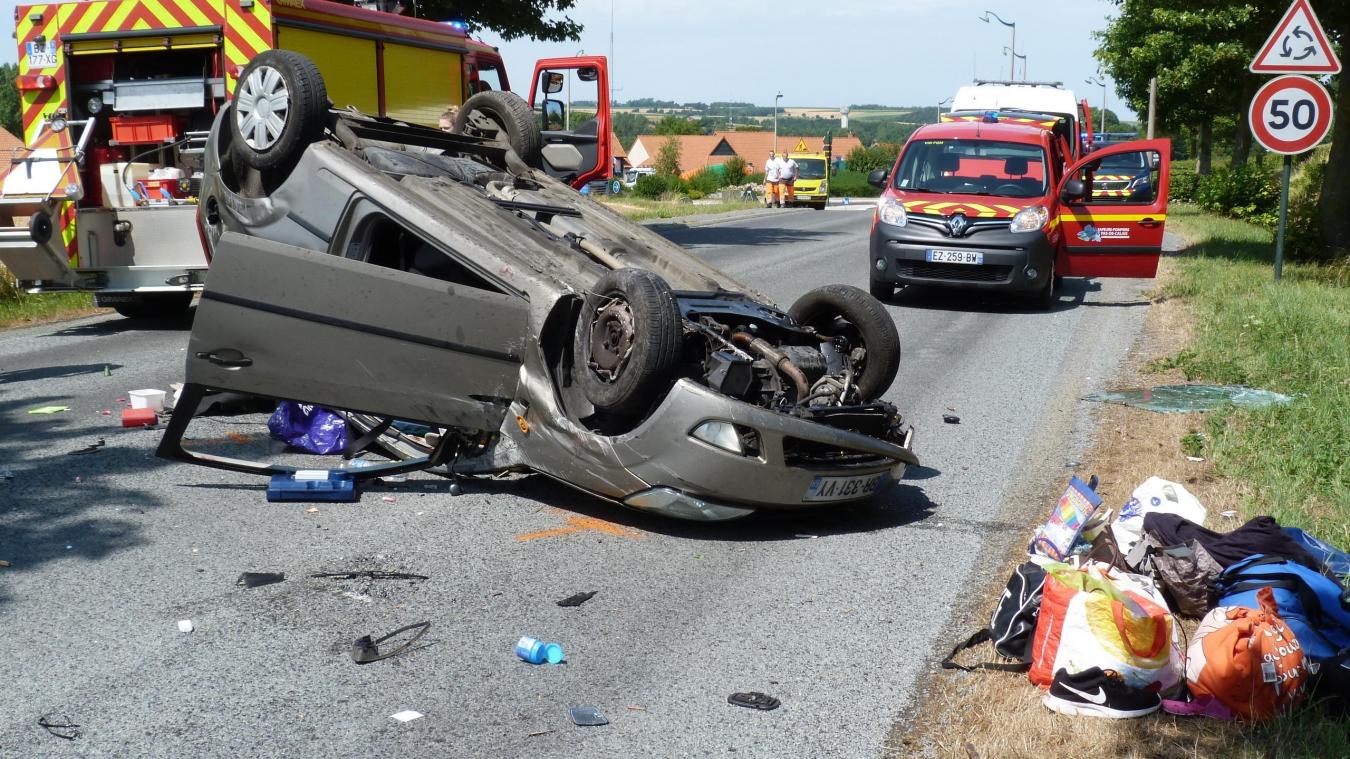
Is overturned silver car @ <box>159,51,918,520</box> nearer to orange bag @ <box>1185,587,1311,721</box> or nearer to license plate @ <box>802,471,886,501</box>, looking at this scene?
license plate @ <box>802,471,886,501</box>

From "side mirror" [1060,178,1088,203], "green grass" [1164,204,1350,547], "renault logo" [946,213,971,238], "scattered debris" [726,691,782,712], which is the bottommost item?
"scattered debris" [726,691,782,712]

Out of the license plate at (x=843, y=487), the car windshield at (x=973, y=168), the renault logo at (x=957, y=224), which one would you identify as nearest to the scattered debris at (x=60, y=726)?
the license plate at (x=843, y=487)

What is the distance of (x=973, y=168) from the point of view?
14.6 meters

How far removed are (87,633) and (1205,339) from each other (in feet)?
30.4

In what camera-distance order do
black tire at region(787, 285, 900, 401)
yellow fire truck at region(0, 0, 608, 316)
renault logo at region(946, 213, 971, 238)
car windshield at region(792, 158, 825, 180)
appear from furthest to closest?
car windshield at region(792, 158, 825, 180) < renault logo at region(946, 213, 971, 238) < yellow fire truck at region(0, 0, 608, 316) < black tire at region(787, 285, 900, 401)

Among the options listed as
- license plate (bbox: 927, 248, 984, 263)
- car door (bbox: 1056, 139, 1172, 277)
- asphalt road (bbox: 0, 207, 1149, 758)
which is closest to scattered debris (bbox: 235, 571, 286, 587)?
asphalt road (bbox: 0, 207, 1149, 758)

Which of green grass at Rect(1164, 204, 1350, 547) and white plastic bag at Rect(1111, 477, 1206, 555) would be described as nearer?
white plastic bag at Rect(1111, 477, 1206, 555)

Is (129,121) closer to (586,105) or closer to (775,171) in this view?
(586,105)

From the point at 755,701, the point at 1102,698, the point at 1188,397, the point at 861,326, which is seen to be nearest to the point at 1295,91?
the point at 1188,397

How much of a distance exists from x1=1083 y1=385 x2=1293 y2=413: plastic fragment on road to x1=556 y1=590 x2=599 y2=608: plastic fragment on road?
496cm

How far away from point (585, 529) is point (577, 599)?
2.96 feet

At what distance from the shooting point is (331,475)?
6.08m

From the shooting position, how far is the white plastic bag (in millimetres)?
4934

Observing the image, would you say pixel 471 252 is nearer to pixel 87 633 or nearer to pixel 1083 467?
pixel 87 633
